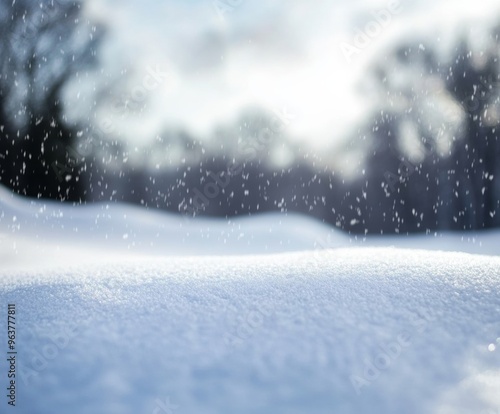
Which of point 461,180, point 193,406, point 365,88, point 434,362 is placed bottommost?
point 193,406

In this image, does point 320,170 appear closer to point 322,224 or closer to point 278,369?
point 322,224

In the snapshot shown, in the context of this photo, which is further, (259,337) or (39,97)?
(39,97)

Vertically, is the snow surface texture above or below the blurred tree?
below

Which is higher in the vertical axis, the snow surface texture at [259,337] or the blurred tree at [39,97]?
the blurred tree at [39,97]

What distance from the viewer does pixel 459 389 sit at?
1318mm

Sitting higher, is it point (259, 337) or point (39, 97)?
point (39, 97)

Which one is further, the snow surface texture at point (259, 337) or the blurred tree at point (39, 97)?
the blurred tree at point (39, 97)

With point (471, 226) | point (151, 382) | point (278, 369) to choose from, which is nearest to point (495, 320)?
point (278, 369)

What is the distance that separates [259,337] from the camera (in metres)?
1.54

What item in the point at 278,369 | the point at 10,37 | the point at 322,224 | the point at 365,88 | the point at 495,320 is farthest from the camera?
the point at 365,88

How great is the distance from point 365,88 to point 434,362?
23.4 ft

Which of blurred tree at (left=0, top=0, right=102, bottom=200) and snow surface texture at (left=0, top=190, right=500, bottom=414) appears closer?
snow surface texture at (left=0, top=190, right=500, bottom=414)

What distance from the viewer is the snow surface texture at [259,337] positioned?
1.31 meters

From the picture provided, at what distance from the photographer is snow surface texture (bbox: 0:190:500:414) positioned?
4.29 feet
